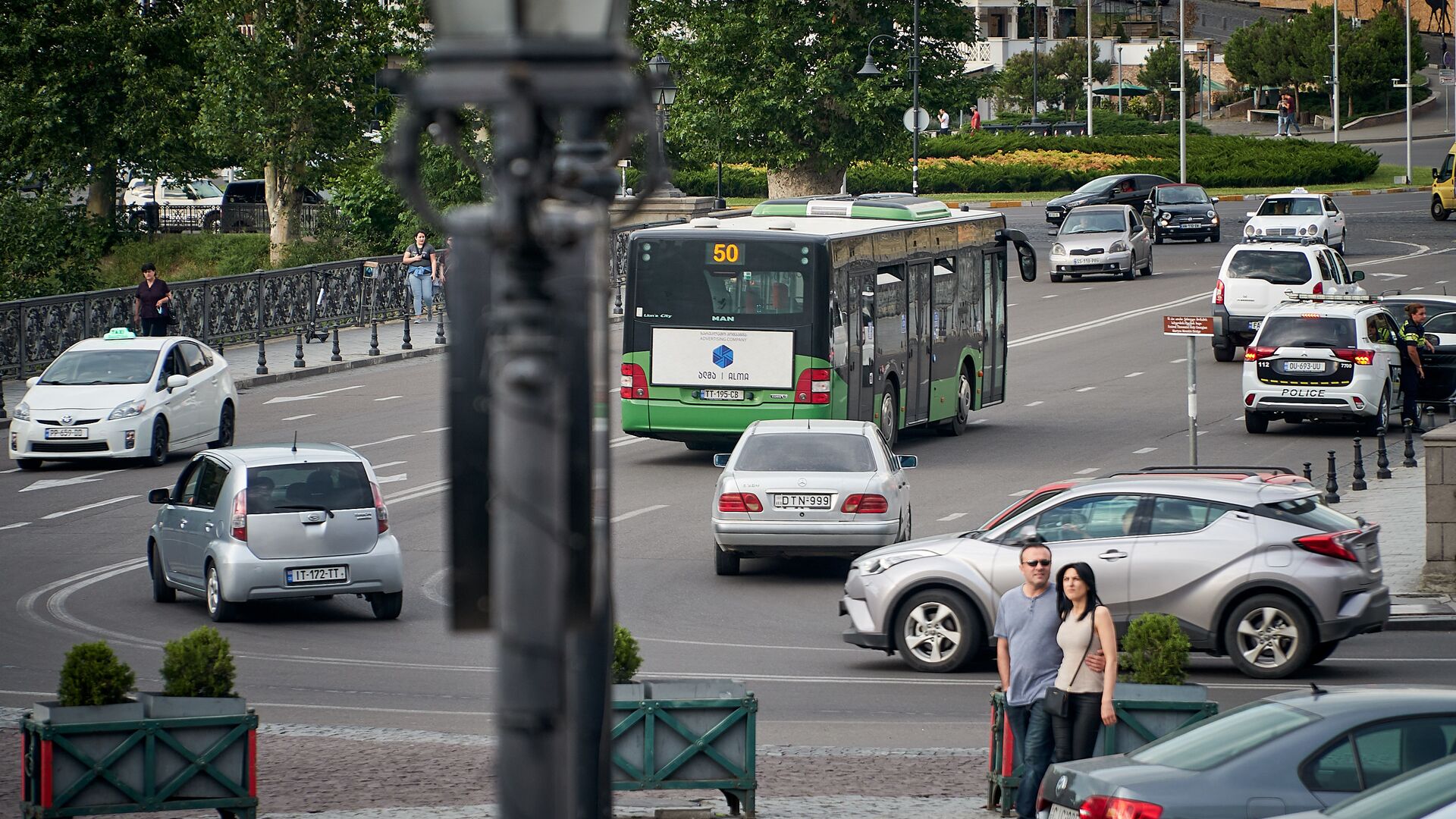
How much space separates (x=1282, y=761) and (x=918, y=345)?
20.4 m

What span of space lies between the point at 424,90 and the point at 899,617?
458 inches

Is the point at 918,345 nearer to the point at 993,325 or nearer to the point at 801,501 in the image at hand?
the point at 993,325

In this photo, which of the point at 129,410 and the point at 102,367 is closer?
the point at 129,410

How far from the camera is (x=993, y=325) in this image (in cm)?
3144

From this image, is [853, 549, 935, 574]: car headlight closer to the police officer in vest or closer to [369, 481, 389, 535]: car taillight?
[369, 481, 389, 535]: car taillight

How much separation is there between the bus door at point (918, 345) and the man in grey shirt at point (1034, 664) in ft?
57.9

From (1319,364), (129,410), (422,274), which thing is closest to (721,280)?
(129,410)

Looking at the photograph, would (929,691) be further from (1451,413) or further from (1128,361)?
(1128,361)

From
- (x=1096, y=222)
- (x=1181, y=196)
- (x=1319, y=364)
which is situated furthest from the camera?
(x=1181, y=196)

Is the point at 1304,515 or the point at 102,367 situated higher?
the point at 102,367

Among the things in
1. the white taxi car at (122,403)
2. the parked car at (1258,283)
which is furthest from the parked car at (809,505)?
the parked car at (1258,283)

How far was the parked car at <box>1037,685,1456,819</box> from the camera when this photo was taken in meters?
8.34

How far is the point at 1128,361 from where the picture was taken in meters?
38.1

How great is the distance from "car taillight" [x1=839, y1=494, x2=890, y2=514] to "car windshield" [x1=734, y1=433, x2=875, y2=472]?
415mm
